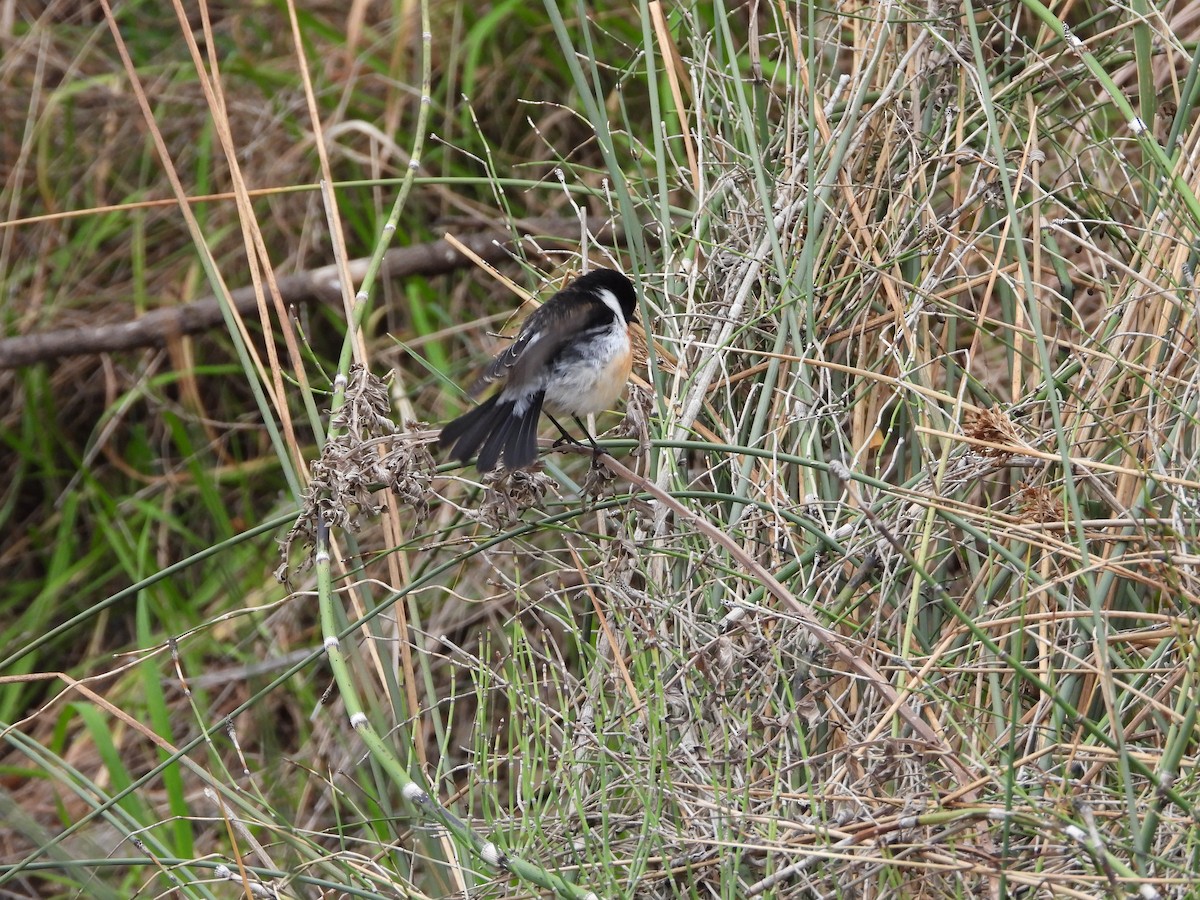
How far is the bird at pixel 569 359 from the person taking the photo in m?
2.61

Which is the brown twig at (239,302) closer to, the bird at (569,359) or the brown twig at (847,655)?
the bird at (569,359)

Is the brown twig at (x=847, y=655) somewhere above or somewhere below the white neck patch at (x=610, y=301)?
below

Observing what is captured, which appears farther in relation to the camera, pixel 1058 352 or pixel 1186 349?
pixel 1058 352

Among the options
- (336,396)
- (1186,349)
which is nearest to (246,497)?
(336,396)

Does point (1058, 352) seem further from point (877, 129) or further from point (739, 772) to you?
point (739, 772)

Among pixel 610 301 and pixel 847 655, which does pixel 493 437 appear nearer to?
pixel 610 301

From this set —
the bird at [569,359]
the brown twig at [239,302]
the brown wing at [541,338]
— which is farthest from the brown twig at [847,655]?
the brown twig at [239,302]

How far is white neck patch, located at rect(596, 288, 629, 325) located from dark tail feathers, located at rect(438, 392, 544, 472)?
49cm

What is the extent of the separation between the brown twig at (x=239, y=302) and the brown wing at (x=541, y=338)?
1.81 m

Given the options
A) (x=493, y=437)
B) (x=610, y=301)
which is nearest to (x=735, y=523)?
(x=493, y=437)

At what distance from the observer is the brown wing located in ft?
8.68

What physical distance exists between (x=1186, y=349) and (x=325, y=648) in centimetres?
168

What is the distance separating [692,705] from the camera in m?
2.19

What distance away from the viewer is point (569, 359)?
2.82m
